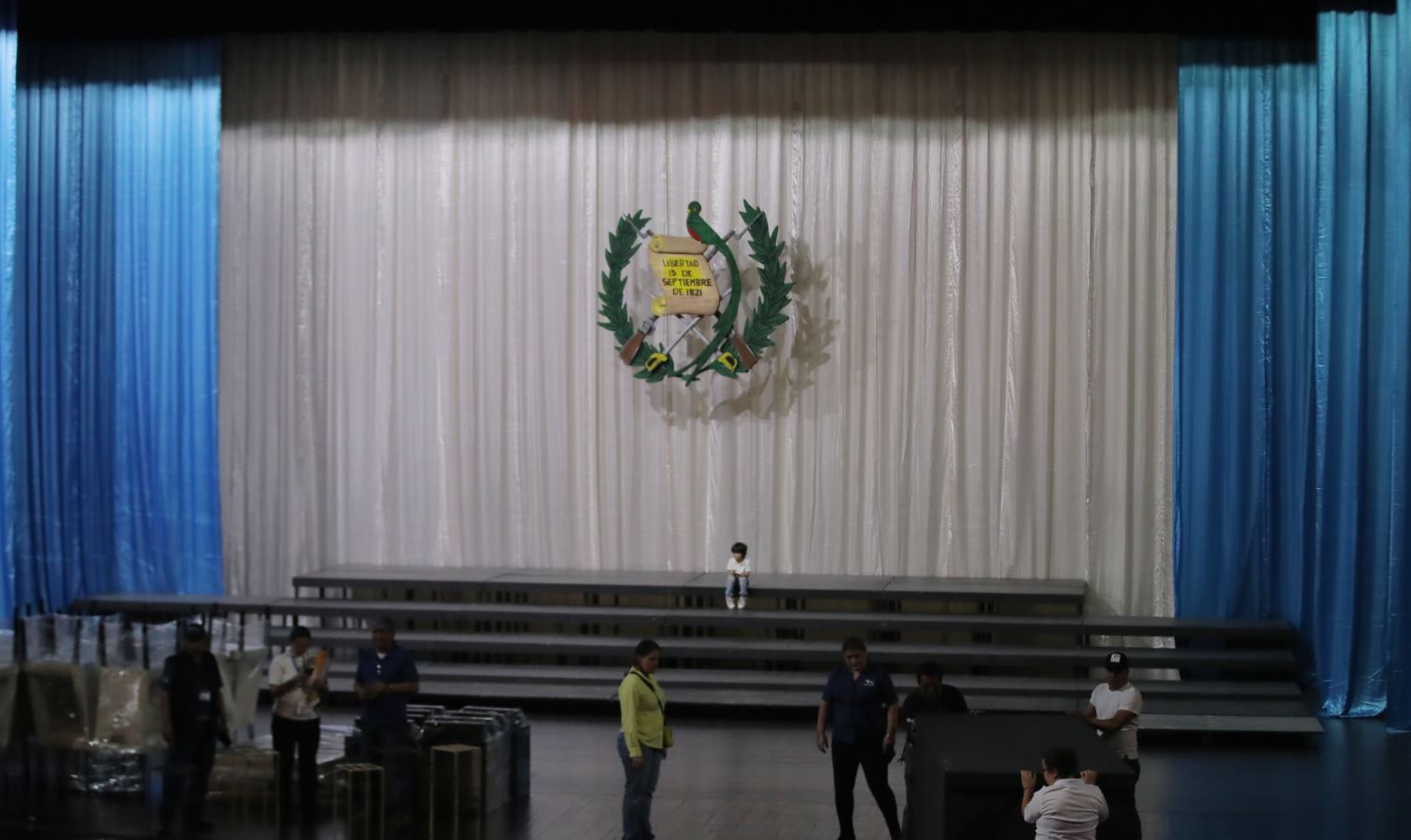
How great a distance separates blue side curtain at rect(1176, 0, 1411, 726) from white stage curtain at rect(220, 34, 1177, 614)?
0.44m

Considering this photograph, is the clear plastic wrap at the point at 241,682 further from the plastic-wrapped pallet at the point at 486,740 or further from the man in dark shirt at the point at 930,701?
the man in dark shirt at the point at 930,701

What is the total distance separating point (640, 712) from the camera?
9.37m

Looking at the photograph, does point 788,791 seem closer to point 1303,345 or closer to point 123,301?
point 1303,345

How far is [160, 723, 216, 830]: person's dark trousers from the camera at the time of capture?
10.2 meters

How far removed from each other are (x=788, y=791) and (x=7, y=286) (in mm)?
10109

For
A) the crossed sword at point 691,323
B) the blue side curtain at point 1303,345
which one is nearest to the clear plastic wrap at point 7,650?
the crossed sword at point 691,323

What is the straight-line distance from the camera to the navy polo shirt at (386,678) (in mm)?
10320

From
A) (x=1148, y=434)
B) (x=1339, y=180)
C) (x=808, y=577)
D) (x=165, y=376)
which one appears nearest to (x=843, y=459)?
(x=808, y=577)

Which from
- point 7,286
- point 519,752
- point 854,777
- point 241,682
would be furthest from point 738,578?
point 7,286

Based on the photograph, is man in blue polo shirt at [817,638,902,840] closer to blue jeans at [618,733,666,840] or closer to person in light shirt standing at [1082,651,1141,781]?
blue jeans at [618,733,666,840]

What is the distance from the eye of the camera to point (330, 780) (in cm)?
1064

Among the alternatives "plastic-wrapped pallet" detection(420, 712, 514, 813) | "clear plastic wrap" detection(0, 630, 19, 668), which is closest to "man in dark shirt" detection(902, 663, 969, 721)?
"plastic-wrapped pallet" detection(420, 712, 514, 813)

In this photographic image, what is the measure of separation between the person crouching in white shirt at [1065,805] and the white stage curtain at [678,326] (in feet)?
30.9

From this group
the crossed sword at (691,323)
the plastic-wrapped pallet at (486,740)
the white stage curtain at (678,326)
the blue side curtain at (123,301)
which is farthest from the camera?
the blue side curtain at (123,301)
